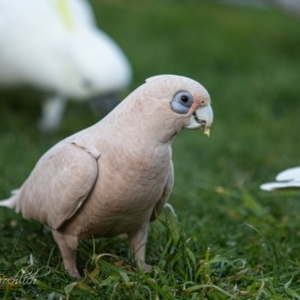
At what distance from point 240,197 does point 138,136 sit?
1.62m

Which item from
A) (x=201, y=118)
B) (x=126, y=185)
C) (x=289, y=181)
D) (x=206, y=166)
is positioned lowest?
(x=206, y=166)

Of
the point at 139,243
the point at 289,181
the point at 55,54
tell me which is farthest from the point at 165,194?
the point at 55,54

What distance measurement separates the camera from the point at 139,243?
289 cm

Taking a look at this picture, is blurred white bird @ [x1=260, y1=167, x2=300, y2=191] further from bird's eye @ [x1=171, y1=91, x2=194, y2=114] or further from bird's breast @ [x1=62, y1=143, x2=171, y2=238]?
bird's eye @ [x1=171, y1=91, x2=194, y2=114]

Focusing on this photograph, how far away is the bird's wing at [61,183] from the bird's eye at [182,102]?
373 mm

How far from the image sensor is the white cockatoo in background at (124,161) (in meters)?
2.53

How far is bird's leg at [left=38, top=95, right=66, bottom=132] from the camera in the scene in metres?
5.63

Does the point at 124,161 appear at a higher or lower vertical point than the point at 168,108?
lower

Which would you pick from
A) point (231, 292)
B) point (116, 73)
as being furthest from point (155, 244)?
point (116, 73)

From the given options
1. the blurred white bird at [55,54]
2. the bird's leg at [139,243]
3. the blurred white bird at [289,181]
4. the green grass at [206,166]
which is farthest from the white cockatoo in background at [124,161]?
the blurred white bird at [55,54]

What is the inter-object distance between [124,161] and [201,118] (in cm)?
34

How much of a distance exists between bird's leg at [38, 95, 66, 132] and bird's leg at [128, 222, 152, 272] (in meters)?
2.86

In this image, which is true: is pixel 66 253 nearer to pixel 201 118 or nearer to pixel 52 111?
pixel 201 118

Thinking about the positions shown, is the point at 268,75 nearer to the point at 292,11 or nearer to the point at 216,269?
the point at 292,11
